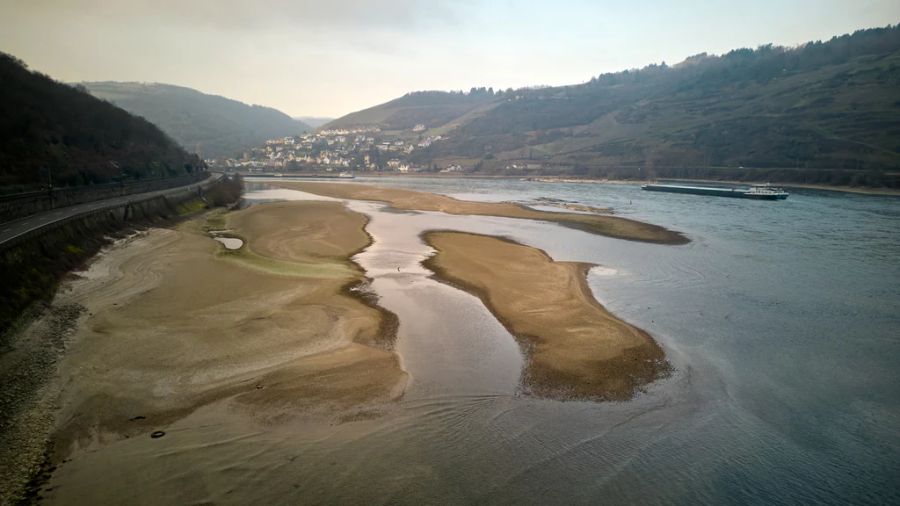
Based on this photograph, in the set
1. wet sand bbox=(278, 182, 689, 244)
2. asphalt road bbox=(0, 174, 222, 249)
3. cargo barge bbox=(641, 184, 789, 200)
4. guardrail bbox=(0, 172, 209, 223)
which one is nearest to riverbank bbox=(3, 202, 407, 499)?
asphalt road bbox=(0, 174, 222, 249)

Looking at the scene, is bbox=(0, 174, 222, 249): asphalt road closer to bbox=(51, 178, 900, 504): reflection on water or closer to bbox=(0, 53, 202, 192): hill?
bbox=(0, 53, 202, 192): hill

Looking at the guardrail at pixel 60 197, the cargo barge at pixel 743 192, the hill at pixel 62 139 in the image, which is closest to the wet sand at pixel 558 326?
the guardrail at pixel 60 197

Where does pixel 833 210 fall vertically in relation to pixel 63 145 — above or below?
below

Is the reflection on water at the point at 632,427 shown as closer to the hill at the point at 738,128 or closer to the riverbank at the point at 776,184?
the riverbank at the point at 776,184

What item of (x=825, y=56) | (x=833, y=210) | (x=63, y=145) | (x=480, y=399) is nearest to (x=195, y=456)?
(x=480, y=399)

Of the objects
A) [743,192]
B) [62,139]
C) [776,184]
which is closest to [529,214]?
[743,192]

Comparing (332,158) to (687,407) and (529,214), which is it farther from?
(687,407)

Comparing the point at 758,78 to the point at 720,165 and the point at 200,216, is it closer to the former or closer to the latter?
the point at 720,165
